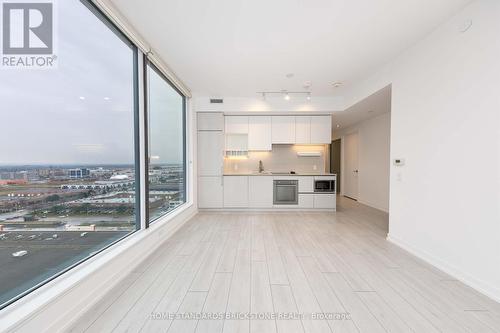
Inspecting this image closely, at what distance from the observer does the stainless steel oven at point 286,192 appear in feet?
16.6

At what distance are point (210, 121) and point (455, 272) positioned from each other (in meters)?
4.96

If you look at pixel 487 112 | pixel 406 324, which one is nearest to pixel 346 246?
pixel 406 324

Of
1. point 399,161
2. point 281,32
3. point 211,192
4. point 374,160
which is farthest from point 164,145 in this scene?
point 374,160

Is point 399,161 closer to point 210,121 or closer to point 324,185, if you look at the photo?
point 324,185

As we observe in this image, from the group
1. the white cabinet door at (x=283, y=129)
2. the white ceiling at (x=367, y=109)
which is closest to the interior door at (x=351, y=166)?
the white ceiling at (x=367, y=109)

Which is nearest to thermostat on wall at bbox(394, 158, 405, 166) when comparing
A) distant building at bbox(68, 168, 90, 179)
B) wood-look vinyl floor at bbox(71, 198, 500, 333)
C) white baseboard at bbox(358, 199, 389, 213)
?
wood-look vinyl floor at bbox(71, 198, 500, 333)

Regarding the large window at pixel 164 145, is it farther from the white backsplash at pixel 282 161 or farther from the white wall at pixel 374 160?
the white wall at pixel 374 160

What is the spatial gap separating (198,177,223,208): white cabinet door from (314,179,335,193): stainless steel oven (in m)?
2.49

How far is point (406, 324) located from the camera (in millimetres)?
1506

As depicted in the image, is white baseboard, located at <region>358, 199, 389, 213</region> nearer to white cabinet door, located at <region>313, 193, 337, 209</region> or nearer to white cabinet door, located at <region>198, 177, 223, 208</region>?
white cabinet door, located at <region>313, 193, 337, 209</region>

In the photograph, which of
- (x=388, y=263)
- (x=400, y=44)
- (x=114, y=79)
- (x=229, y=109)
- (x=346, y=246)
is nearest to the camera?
(x=114, y=79)

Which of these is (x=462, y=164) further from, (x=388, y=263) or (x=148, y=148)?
(x=148, y=148)

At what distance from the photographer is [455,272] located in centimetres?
213

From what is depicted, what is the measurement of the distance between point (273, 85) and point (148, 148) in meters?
2.79
